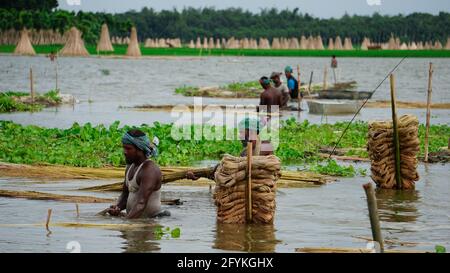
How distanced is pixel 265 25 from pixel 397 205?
127 meters

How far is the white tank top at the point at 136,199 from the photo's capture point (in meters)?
9.75

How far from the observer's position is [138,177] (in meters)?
9.70

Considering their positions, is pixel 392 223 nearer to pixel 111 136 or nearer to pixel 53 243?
pixel 53 243

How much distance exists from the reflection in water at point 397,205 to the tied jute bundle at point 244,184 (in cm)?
164

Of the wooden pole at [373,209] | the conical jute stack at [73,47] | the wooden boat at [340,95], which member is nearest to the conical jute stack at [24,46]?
the conical jute stack at [73,47]

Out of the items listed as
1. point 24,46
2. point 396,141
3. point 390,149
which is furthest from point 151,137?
point 24,46

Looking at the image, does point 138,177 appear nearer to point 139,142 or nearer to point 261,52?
point 139,142

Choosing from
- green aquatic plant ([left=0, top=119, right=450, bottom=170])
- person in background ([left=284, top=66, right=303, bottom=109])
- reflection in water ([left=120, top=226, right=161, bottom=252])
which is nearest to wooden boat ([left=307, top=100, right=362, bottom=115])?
person in background ([left=284, top=66, right=303, bottom=109])

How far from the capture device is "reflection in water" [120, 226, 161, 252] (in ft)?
29.5

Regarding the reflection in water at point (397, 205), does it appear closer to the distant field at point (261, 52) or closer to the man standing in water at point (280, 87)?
the man standing in water at point (280, 87)

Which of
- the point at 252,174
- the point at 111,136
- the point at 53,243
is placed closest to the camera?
the point at 53,243
